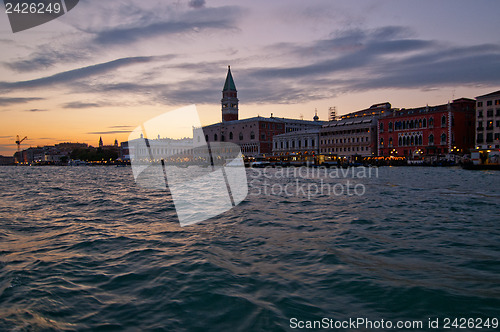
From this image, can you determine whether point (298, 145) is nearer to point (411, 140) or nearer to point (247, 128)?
point (247, 128)

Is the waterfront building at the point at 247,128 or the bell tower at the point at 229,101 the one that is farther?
the bell tower at the point at 229,101

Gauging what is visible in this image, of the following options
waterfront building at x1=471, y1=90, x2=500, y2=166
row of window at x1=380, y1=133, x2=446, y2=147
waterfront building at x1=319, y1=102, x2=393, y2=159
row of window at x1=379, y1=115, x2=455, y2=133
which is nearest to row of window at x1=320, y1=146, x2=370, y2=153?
waterfront building at x1=319, y1=102, x2=393, y2=159

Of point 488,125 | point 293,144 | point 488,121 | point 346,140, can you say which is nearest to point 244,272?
point 488,125

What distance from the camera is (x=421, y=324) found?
371cm

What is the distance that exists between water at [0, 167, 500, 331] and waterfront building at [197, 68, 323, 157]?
75.9 meters

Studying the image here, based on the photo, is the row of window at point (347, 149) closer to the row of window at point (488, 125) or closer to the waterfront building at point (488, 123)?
the row of window at point (488, 125)

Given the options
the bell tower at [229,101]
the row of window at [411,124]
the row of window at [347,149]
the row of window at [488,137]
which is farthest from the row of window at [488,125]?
the bell tower at [229,101]

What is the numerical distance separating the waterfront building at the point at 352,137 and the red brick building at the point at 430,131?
278 centimetres

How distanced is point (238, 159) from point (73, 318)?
80339 millimetres

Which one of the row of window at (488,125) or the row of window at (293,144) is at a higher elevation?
the row of window at (488,125)

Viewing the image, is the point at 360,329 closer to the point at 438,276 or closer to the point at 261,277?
the point at 261,277

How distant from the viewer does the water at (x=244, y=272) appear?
12.9ft

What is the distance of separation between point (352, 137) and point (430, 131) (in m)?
15.6

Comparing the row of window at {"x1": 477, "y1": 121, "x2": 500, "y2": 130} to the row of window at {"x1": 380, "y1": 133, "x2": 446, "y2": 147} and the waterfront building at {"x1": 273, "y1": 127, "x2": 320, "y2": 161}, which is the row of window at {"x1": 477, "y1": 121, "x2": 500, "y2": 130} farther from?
the waterfront building at {"x1": 273, "y1": 127, "x2": 320, "y2": 161}
